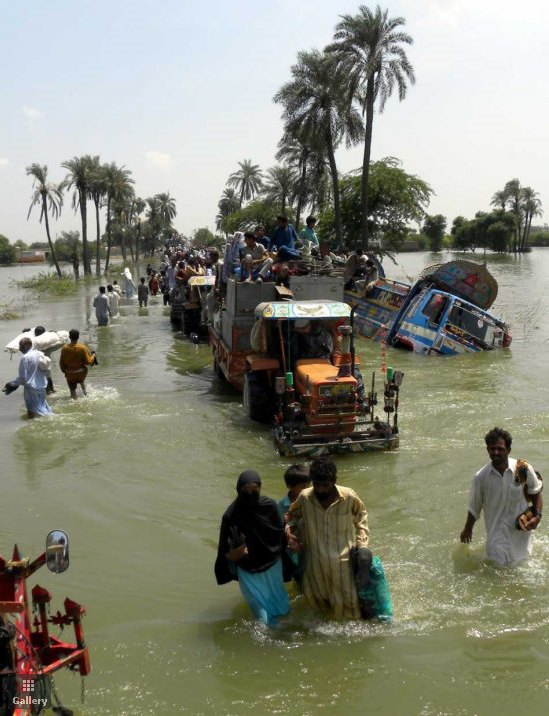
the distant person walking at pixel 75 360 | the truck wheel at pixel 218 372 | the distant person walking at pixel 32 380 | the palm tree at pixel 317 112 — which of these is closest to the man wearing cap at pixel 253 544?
the distant person walking at pixel 32 380

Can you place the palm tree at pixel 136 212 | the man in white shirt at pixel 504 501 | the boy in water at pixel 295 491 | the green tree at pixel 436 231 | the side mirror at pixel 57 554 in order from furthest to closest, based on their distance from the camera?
1. the green tree at pixel 436 231
2. the palm tree at pixel 136 212
3. the man in white shirt at pixel 504 501
4. the boy in water at pixel 295 491
5. the side mirror at pixel 57 554

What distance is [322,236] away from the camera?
1779 inches

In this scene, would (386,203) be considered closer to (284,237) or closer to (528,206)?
(284,237)

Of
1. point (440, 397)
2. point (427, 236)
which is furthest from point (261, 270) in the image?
point (427, 236)

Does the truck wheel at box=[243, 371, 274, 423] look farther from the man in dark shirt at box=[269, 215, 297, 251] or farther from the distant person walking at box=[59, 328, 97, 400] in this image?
the man in dark shirt at box=[269, 215, 297, 251]

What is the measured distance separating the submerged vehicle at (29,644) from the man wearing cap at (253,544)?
1326mm

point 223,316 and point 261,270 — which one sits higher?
point 261,270

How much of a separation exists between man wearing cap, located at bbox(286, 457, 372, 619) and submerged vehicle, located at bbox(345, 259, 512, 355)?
13.7 metres

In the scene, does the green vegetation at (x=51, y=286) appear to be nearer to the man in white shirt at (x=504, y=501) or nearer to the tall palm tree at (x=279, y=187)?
the tall palm tree at (x=279, y=187)

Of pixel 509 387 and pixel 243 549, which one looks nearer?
pixel 243 549

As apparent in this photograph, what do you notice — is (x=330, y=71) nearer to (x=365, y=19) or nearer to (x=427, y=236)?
(x=365, y=19)

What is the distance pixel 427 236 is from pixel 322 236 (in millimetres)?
89785

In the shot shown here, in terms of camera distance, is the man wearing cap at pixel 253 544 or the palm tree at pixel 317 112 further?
the palm tree at pixel 317 112

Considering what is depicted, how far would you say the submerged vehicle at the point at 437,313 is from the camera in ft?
62.4
